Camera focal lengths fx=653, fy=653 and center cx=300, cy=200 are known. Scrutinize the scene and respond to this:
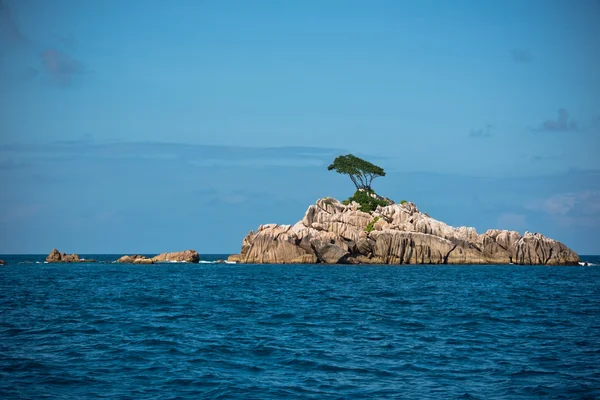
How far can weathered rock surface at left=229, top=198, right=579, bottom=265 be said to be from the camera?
123 m

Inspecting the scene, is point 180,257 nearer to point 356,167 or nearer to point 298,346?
point 356,167

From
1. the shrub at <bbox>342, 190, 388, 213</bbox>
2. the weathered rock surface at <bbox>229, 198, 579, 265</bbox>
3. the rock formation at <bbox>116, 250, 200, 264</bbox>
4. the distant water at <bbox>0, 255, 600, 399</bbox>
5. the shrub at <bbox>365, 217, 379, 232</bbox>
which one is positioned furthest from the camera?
the rock formation at <bbox>116, 250, 200, 264</bbox>

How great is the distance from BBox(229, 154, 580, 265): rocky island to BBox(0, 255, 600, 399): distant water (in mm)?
66142

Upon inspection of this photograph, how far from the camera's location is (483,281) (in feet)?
260

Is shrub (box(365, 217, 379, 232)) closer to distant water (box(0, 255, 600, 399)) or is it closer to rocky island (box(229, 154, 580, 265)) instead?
rocky island (box(229, 154, 580, 265))

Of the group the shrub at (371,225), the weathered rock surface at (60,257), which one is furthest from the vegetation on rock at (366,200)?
the weathered rock surface at (60,257)

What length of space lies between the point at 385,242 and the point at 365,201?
17920mm

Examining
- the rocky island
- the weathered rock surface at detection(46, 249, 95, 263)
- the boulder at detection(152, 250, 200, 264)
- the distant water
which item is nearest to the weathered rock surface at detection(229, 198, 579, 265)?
the rocky island

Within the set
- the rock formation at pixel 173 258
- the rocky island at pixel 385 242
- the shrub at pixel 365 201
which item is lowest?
the rock formation at pixel 173 258

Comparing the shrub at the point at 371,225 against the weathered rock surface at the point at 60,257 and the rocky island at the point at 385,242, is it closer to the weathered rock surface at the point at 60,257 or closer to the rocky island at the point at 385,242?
the rocky island at the point at 385,242

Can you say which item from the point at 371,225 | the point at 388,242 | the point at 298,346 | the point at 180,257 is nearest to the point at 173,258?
the point at 180,257

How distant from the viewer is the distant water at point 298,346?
23484 mm

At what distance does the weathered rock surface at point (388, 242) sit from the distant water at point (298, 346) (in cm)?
6624

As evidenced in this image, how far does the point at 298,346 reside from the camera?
1222 inches
